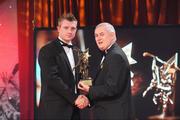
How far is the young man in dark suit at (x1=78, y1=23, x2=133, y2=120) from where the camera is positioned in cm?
317

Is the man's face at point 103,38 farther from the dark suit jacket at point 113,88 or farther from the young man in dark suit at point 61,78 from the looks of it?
the young man in dark suit at point 61,78

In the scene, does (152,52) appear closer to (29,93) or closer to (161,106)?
(161,106)

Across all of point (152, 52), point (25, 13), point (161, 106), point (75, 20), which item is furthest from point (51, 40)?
point (161, 106)

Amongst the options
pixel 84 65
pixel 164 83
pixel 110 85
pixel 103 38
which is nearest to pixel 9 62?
pixel 84 65

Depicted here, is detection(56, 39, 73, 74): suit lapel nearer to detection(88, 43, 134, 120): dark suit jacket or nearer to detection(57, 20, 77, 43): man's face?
detection(57, 20, 77, 43): man's face

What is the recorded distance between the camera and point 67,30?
11.3 feet

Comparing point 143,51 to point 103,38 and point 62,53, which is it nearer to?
point 103,38

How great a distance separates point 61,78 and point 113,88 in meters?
0.47

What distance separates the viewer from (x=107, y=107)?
322cm

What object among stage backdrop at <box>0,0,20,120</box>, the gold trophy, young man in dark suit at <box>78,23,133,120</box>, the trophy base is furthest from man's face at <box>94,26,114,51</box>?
stage backdrop at <box>0,0,20,120</box>

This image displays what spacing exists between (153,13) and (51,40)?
96 centimetres

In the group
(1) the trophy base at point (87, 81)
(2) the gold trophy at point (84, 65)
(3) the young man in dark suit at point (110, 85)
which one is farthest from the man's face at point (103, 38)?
(1) the trophy base at point (87, 81)

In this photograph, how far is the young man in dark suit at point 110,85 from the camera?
10.4 ft

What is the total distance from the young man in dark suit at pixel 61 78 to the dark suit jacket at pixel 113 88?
169mm
